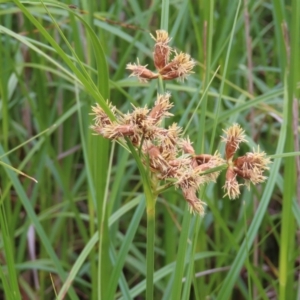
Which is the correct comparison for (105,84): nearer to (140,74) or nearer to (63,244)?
(140,74)

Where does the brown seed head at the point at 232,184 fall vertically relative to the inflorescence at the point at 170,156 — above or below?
below

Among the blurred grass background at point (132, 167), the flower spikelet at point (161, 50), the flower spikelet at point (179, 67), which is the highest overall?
the flower spikelet at point (161, 50)

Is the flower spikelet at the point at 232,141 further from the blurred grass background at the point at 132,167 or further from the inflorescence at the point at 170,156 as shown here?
the blurred grass background at the point at 132,167

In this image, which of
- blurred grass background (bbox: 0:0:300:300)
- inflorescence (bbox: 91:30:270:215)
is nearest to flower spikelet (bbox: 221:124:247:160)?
inflorescence (bbox: 91:30:270:215)

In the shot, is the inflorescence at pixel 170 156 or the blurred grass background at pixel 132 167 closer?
the inflorescence at pixel 170 156

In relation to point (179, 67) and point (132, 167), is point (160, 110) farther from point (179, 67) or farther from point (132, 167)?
point (132, 167)

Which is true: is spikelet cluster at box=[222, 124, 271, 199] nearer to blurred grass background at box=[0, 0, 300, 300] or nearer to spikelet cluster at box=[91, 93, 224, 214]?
spikelet cluster at box=[91, 93, 224, 214]

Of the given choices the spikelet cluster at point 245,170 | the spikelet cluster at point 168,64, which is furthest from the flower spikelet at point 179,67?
the spikelet cluster at point 245,170

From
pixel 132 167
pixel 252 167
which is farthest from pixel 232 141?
pixel 132 167

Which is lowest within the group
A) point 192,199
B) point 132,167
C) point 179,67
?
point 132,167
